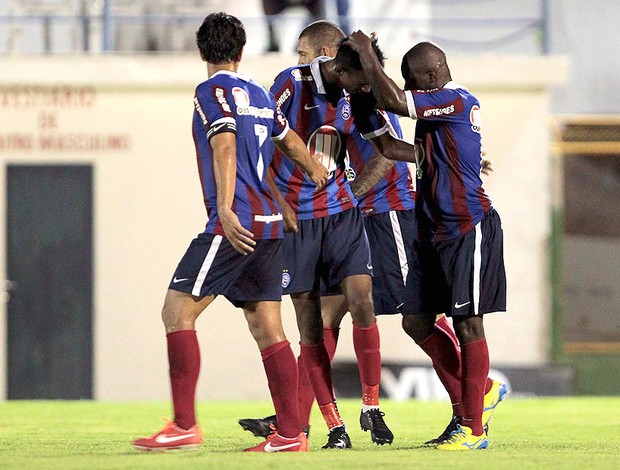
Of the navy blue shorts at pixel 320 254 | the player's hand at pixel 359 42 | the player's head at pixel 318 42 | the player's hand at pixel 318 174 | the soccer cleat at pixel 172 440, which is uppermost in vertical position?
the player's head at pixel 318 42

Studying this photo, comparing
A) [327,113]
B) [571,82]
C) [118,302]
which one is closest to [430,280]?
[327,113]

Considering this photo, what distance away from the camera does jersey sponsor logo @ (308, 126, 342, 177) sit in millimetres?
7129

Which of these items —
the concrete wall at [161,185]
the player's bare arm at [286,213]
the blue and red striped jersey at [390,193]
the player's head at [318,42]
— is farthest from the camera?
the concrete wall at [161,185]

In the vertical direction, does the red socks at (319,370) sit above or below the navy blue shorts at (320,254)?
below

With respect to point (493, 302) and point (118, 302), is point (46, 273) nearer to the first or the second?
point (118, 302)

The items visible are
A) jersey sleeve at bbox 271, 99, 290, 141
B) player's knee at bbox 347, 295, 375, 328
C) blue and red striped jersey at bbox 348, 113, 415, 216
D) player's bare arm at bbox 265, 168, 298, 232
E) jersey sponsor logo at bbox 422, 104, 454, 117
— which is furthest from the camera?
blue and red striped jersey at bbox 348, 113, 415, 216

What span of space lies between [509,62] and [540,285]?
101 inches

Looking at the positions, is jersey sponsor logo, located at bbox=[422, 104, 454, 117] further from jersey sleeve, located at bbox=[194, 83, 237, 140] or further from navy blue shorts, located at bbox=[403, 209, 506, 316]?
jersey sleeve, located at bbox=[194, 83, 237, 140]

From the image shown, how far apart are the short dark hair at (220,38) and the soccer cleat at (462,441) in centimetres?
217

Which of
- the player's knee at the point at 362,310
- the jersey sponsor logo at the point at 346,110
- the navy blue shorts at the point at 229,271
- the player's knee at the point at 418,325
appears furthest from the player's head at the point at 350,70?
the player's knee at the point at 418,325

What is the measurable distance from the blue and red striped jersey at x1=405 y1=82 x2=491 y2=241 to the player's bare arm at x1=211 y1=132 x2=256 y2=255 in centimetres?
107

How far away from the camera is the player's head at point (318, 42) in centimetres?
733

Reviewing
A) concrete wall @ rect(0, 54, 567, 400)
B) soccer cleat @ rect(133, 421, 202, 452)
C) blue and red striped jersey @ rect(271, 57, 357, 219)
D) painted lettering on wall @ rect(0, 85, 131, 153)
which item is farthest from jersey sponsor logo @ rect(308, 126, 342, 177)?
painted lettering on wall @ rect(0, 85, 131, 153)

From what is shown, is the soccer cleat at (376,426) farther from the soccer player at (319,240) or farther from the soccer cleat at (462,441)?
the soccer cleat at (462,441)
